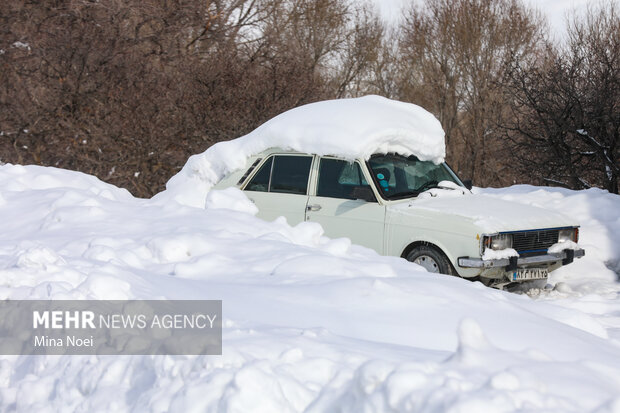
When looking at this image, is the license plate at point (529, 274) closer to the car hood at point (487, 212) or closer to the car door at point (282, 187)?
the car hood at point (487, 212)

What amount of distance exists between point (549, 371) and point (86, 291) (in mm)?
2866

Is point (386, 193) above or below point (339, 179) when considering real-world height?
below

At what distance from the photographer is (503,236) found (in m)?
6.45

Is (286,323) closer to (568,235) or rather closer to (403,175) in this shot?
(403,175)

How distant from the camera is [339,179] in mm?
7223

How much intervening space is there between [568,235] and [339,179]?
257 centimetres

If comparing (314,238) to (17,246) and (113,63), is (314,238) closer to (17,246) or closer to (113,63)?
(17,246)

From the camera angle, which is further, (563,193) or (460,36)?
(460,36)

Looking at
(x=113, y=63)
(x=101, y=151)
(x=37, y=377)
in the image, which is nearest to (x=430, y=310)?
(x=37, y=377)

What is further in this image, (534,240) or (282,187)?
(282,187)

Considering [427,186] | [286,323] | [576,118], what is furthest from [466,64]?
[286,323]

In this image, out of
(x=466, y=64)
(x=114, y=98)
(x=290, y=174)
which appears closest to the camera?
(x=290, y=174)
